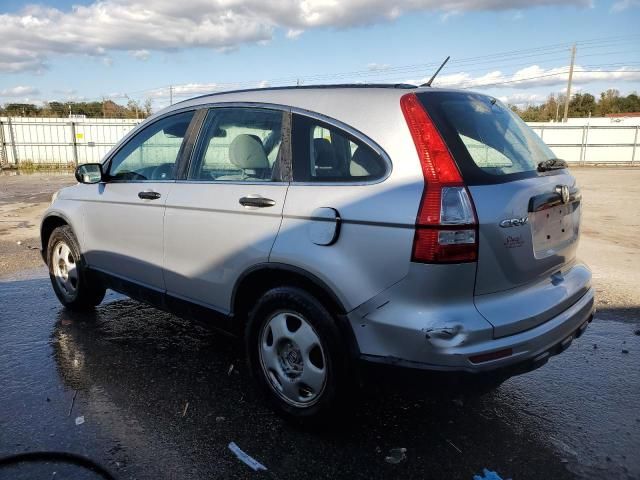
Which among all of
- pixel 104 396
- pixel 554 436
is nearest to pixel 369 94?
pixel 554 436

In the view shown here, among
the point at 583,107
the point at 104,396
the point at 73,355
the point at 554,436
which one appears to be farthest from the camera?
the point at 583,107

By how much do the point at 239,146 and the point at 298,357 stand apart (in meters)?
1.36

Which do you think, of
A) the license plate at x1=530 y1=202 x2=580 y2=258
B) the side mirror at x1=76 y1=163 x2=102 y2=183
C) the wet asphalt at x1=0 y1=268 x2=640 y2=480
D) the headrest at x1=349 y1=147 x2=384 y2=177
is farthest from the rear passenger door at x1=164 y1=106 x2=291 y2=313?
the license plate at x1=530 y1=202 x2=580 y2=258

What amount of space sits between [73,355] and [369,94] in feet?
9.62

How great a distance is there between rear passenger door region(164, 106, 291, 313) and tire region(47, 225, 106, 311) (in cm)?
144

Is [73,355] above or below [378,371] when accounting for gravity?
Result: below

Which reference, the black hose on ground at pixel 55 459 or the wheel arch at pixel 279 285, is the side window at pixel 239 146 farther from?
the black hose on ground at pixel 55 459

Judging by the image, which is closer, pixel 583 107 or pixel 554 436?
pixel 554 436

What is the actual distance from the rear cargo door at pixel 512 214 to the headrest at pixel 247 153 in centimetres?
104

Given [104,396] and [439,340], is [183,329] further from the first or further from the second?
[439,340]

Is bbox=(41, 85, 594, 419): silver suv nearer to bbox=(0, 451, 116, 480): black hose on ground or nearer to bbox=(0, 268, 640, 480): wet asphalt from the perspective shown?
bbox=(0, 268, 640, 480): wet asphalt

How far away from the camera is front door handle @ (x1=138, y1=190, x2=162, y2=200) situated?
3655 millimetres

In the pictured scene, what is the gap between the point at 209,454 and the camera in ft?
8.94

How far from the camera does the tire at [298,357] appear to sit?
2640mm
